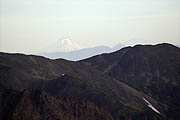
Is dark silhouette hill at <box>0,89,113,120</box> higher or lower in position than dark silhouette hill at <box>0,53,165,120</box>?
higher

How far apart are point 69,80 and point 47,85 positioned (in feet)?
39.1

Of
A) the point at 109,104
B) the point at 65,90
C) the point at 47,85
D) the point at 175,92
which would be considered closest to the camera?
the point at 109,104

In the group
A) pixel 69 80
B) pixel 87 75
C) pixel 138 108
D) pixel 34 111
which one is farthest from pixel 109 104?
pixel 87 75

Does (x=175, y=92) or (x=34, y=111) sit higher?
(x=34, y=111)

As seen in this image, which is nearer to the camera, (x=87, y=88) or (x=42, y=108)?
(x=42, y=108)

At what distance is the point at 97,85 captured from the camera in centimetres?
17725

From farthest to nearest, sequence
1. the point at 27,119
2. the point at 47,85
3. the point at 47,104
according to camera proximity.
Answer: the point at 47,85 → the point at 47,104 → the point at 27,119

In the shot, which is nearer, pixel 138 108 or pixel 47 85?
pixel 138 108

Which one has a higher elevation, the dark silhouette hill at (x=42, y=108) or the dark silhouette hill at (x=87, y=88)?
the dark silhouette hill at (x=42, y=108)

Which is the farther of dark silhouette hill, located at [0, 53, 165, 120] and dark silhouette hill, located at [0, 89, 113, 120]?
dark silhouette hill, located at [0, 53, 165, 120]

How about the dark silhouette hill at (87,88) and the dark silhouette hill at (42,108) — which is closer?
the dark silhouette hill at (42,108)

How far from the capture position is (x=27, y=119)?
4350 inches

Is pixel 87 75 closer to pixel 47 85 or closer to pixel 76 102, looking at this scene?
pixel 47 85

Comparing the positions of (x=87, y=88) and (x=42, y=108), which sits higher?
(x=42, y=108)
